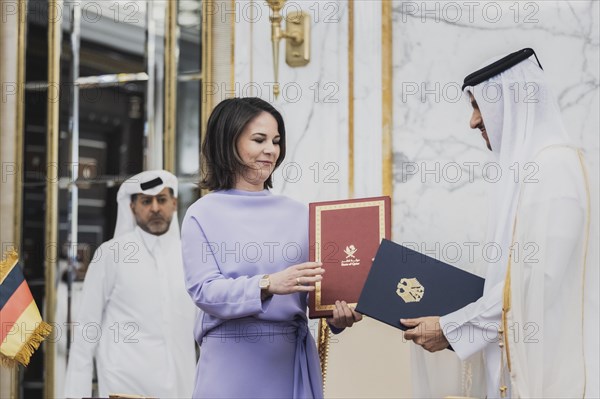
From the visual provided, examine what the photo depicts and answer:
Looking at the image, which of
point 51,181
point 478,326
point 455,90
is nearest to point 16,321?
point 478,326

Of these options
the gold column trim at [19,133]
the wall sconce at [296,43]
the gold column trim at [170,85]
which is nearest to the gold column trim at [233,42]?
the wall sconce at [296,43]

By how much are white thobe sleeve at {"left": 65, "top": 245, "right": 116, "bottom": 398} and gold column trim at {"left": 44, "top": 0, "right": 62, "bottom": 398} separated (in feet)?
1.01

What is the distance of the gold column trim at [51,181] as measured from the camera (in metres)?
5.88

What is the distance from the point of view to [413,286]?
356 centimetres

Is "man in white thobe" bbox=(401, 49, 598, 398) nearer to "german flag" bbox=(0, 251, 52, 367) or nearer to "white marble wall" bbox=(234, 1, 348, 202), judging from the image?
"german flag" bbox=(0, 251, 52, 367)

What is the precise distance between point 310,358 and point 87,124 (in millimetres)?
3126

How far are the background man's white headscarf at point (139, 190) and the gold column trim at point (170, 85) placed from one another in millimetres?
117

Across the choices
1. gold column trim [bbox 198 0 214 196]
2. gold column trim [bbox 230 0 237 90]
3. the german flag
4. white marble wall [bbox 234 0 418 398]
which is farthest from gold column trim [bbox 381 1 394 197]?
the german flag

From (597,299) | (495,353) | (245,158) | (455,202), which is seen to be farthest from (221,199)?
(455,202)

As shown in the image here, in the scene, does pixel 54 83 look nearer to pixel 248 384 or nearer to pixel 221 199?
pixel 221 199

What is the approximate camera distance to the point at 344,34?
523cm

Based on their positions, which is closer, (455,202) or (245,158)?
(245,158)

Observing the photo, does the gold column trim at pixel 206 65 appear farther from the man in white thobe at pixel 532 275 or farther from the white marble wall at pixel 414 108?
the man in white thobe at pixel 532 275

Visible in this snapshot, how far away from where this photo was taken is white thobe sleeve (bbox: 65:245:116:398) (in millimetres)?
5562
